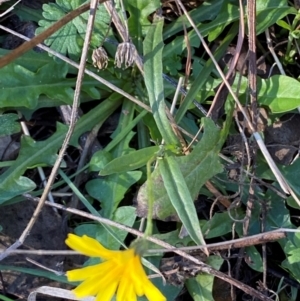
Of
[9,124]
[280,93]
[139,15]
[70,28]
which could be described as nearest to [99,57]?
[70,28]

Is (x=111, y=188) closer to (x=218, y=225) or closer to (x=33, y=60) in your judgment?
(x=218, y=225)

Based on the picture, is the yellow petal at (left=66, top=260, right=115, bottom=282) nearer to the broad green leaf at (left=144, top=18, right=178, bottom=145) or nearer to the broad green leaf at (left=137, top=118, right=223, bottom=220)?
the broad green leaf at (left=137, top=118, right=223, bottom=220)

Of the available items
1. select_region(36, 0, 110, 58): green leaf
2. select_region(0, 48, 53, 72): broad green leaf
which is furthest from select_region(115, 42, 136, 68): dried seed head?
select_region(0, 48, 53, 72): broad green leaf

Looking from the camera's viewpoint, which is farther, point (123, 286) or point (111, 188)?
point (111, 188)

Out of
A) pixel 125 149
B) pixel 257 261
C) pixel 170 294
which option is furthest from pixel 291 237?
pixel 125 149

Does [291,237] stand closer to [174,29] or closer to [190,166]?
[190,166]

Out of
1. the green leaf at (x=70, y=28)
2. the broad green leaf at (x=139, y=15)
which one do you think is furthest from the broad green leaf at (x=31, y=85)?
the broad green leaf at (x=139, y=15)
